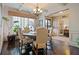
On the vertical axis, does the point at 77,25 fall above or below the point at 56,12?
below

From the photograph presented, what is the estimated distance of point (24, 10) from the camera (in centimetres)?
224

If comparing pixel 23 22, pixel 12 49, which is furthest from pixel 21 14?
pixel 12 49

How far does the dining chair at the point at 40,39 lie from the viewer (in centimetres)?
226

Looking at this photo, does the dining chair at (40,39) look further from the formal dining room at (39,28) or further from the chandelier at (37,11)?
the chandelier at (37,11)

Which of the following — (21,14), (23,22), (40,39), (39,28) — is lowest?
(40,39)

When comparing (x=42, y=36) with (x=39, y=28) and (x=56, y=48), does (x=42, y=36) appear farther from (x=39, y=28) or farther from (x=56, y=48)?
(x=56, y=48)

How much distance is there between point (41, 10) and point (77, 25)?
732 millimetres

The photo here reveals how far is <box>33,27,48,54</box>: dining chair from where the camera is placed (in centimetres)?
226

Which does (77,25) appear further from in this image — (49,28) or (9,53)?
(9,53)

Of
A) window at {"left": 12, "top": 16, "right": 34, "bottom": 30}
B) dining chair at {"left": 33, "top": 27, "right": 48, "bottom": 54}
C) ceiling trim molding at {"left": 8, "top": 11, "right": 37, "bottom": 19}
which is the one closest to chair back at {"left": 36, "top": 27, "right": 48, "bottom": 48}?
dining chair at {"left": 33, "top": 27, "right": 48, "bottom": 54}

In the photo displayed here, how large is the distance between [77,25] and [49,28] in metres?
0.53

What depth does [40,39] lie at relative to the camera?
229 cm
